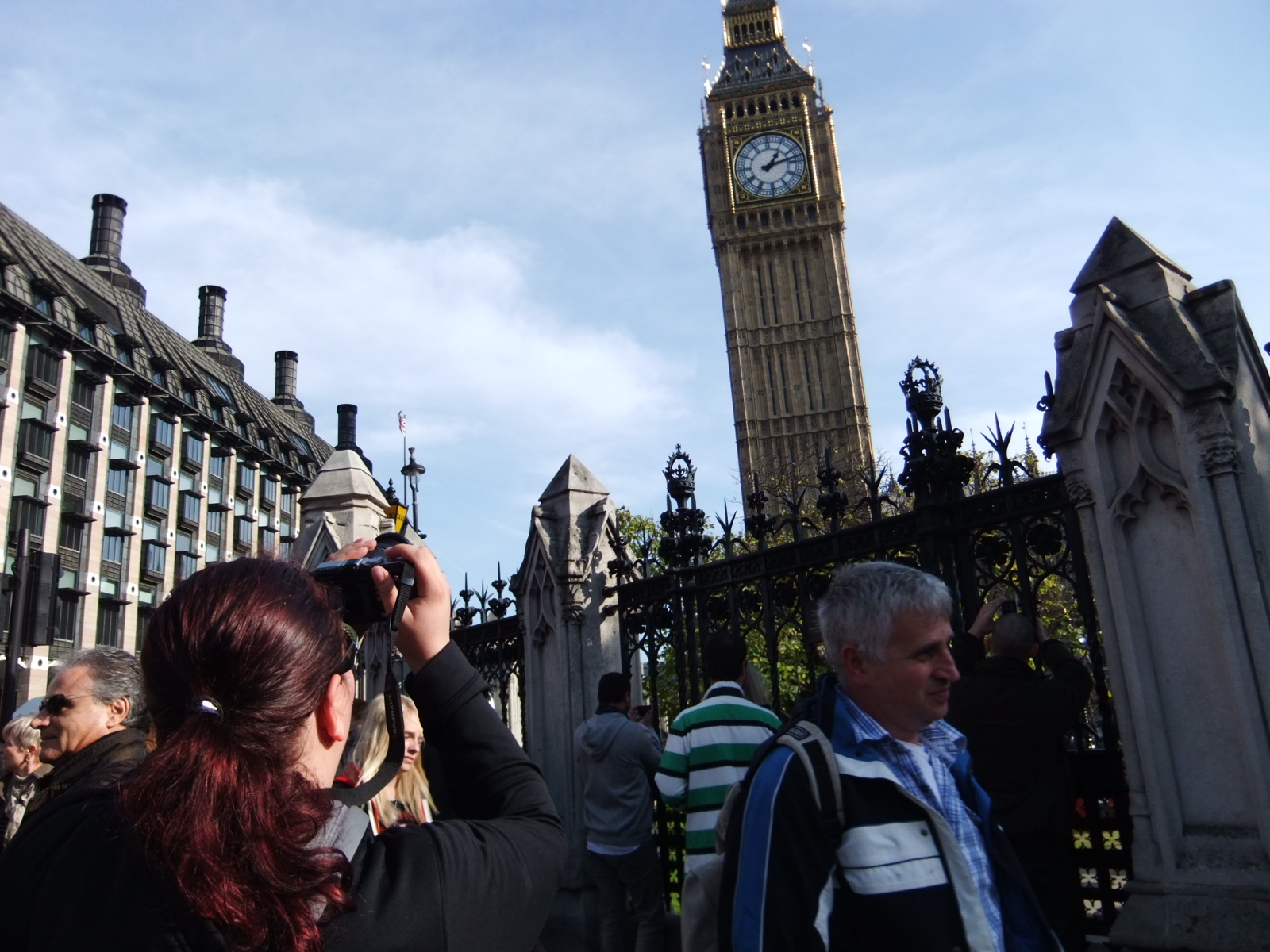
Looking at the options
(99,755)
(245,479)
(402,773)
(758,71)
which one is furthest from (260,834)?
(758,71)

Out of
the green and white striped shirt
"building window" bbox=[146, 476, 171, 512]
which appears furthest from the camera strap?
Result: "building window" bbox=[146, 476, 171, 512]

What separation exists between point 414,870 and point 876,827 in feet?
3.40

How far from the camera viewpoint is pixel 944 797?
2.12 m

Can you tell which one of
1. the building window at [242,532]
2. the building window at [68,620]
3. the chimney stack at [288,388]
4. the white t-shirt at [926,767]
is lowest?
the white t-shirt at [926,767]

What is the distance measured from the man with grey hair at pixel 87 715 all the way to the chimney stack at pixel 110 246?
5907 cm

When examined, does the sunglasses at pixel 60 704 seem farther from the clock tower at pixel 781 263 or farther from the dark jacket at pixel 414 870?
the clock tower at pixel 781 263

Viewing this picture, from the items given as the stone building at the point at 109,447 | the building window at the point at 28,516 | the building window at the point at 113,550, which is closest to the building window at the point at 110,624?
the stone building at the point at 109,447

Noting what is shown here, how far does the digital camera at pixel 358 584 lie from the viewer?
139 centimetres

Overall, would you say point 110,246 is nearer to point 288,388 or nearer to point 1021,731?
point 288,388

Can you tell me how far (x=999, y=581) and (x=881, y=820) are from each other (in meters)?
2.86

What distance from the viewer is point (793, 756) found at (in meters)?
1.90

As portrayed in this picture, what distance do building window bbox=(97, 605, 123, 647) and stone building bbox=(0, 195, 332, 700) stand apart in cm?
5

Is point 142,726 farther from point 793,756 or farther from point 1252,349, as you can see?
point 1252,349

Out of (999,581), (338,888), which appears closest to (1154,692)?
(999,581)
